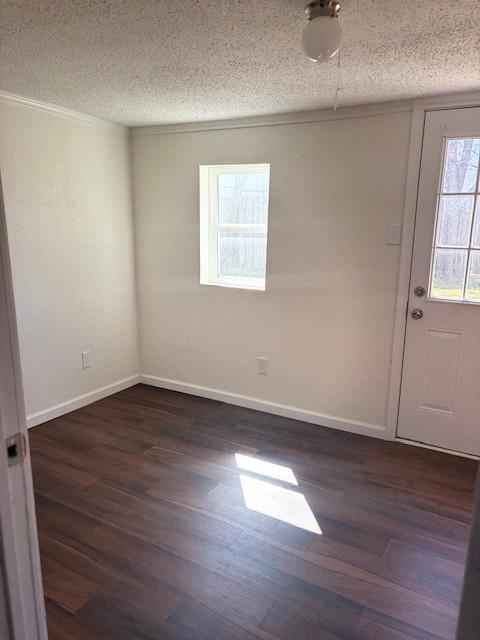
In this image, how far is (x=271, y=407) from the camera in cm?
342

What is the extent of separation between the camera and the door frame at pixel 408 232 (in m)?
2.52

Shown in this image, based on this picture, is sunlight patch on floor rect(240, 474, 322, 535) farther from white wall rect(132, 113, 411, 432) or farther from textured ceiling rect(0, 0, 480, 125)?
textured ceiling rect(0, 0, 480, 125)

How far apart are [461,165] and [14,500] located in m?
2.76

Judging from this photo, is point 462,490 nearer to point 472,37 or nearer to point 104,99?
point 472,37

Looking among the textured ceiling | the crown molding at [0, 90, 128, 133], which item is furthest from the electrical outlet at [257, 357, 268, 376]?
the crown molding at [0, 90, 128, 133]

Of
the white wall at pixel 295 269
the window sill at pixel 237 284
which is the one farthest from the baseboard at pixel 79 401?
the window sill at pixel 237 284

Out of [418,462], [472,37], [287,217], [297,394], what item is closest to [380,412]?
[418,462]

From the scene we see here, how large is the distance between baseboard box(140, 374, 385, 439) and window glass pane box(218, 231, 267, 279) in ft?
3.31

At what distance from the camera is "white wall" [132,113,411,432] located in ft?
9.31

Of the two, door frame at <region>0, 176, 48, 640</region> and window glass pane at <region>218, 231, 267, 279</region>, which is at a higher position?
window glass pane at <region>218, 231, 267, 279</region>

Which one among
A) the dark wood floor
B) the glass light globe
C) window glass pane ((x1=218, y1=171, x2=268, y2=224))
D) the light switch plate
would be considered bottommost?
the dark wood floor

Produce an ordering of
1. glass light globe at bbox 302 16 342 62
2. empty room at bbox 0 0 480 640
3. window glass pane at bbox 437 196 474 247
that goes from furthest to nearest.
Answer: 1. window glass pane at bbox 437 196 474 247
2. empty room at bbox 0 0 480 640
3. glass light globe at bbox 302 16 342 62

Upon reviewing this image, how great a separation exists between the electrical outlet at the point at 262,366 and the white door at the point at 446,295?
102 cm

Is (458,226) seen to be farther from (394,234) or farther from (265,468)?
(265,468)
